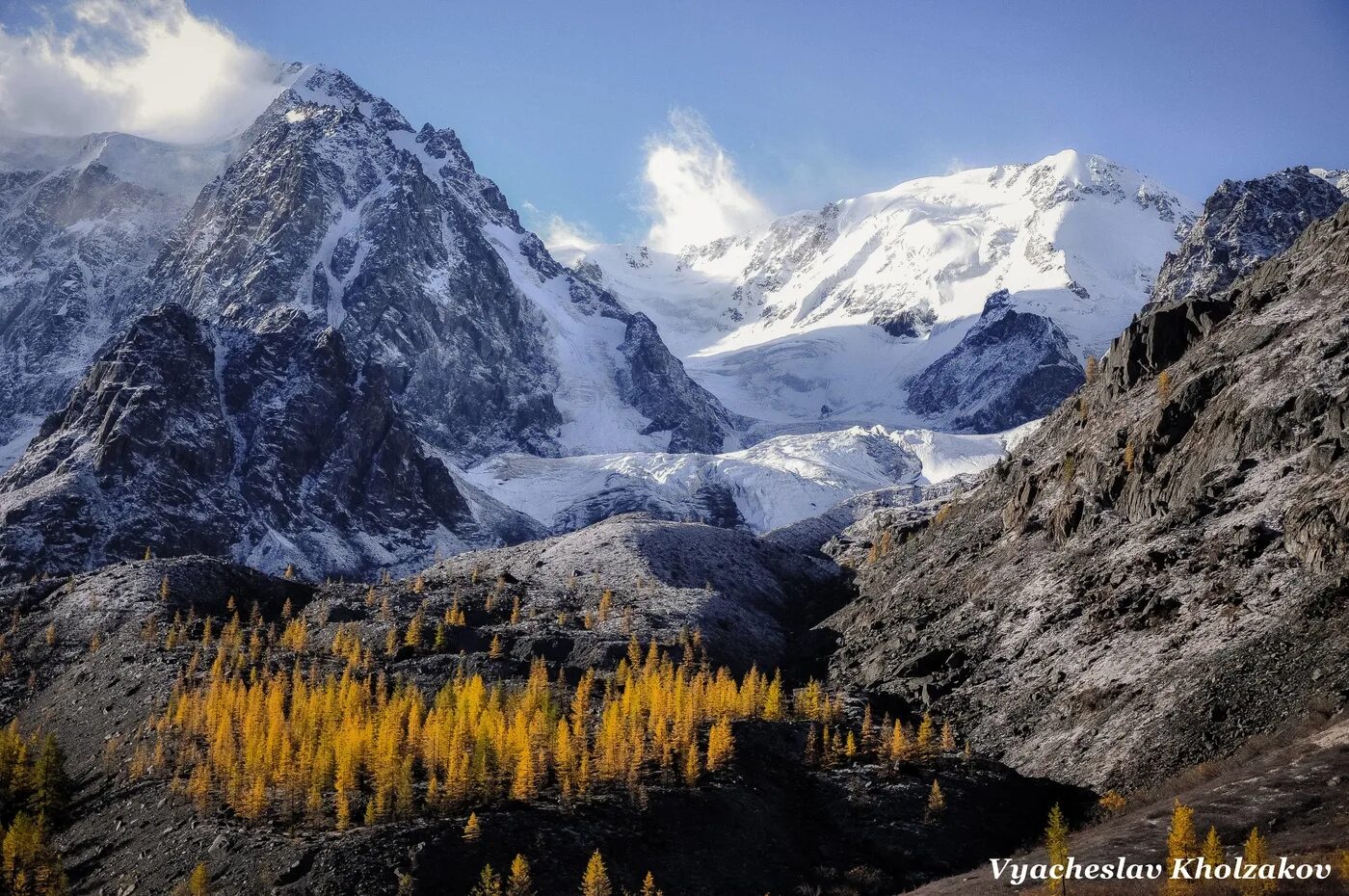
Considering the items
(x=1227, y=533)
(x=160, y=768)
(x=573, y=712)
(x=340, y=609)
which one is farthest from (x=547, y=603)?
(x=1227, y=533)

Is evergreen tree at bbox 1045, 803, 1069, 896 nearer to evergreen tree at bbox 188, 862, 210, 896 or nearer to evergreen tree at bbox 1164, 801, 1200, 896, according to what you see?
evergreen tree at bbox 1164, 801, 1200, 896

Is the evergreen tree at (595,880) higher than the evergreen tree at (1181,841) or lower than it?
lower

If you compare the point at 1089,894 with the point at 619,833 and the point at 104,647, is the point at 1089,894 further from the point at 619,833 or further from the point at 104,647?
the point at 104,647

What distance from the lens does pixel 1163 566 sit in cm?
10269

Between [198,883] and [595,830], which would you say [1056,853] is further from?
[198,883]

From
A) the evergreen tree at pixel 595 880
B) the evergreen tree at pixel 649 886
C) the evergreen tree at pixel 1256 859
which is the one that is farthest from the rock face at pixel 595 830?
the evergreen tree at pixel 1256 859

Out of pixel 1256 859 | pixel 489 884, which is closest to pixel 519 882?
pixel 489 884

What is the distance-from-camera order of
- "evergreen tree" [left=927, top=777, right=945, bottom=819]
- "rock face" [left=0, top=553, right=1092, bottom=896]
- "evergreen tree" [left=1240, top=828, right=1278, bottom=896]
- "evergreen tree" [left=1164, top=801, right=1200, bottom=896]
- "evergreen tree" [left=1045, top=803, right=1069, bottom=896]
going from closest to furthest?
"evergreen tree" [left=1240, top=828, right=1278, bottom=896] → "evergreen tree" [left=1164, top=801, right=1200, bottom=896] → "evergreen tree" [left=1045, top=803, right=1069, bottom=896] → "rock face" [left=0, top=553, right=1092, bottom=896] → "evergreen tree" [left=927, top=777, right=945, bottom=819]

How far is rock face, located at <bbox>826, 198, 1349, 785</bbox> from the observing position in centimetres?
8569

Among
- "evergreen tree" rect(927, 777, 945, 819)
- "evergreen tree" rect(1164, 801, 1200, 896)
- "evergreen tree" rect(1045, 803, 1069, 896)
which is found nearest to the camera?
"evergreen tree" rect(1164, 801, 1200, 896)

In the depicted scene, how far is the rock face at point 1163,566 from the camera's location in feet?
281

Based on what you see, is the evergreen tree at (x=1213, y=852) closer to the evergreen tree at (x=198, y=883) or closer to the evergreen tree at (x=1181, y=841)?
the evergreen tree at (x=1181, y=841)

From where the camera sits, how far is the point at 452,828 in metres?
80.9

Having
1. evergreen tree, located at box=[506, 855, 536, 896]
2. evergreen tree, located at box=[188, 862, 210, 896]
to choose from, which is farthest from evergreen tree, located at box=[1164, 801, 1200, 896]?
evergreen tree, located at box=[188, 862, 210, 896]
